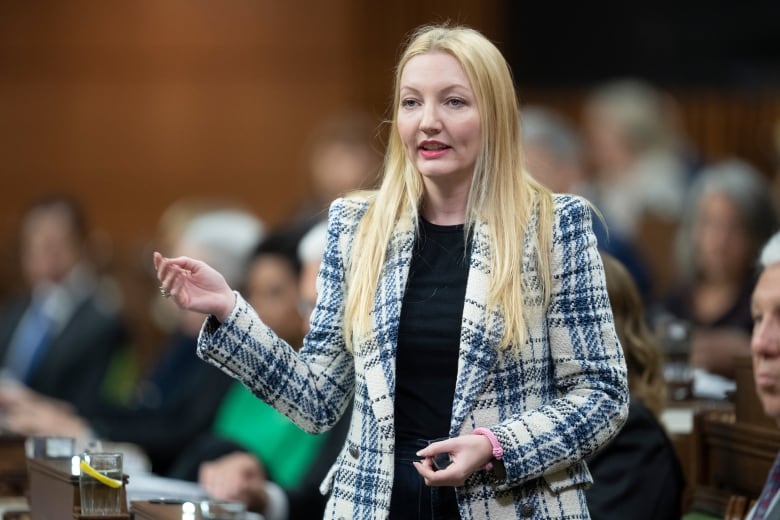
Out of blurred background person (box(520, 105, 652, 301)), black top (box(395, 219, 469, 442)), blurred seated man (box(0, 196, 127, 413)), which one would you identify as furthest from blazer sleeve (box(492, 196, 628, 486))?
blurred seated man (box(0, 196, 127, 413))

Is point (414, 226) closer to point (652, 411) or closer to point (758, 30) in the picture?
point (652, 411)

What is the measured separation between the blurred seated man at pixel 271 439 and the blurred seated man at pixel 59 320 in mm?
1649

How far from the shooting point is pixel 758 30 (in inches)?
397

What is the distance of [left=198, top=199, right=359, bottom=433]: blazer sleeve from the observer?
2.63 meters

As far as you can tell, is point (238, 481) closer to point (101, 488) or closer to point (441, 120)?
point (101, 488)

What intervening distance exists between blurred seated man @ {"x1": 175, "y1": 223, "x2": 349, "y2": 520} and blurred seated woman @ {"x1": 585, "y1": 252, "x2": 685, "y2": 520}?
0.78 m

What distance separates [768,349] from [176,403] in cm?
299

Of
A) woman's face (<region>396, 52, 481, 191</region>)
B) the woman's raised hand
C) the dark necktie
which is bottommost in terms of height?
the dark necktie

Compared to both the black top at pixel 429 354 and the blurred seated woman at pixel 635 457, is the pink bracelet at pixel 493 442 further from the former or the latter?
the blurred seated woman at pixel 635 457

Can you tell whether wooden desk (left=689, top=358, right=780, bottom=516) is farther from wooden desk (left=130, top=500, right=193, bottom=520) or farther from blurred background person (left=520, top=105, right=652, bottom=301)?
blurred background person (left=520, top=105, right=652, bottom=301)

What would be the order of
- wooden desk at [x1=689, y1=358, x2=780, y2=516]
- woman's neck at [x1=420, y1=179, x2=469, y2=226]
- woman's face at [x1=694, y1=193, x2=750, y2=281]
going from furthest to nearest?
woman's face at [x1=694, y1=193, x2=750, y2=281]
wooden desk at [x1=689, y1=358, x2=780, y2=516]
woman's neck at [x1=420, y1=179, x2=469, y2=226]

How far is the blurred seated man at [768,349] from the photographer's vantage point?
305 cm

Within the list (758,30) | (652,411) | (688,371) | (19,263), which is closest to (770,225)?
(688,371)

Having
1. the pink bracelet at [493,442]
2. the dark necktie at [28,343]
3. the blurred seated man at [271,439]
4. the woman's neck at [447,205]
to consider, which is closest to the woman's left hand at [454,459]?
the pink bracelet at [493,442]
